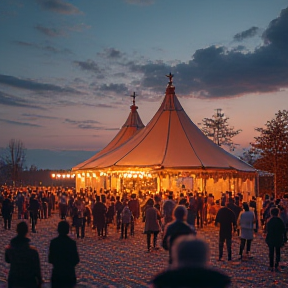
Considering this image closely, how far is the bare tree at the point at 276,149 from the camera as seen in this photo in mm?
33406

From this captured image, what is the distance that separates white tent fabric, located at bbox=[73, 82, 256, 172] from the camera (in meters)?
20.9

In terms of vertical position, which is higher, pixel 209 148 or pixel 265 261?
pixel 209 148

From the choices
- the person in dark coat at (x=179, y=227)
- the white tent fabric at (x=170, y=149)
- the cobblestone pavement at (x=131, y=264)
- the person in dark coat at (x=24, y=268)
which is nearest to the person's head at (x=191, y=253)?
the person in dark coat at (x=24, y=268)

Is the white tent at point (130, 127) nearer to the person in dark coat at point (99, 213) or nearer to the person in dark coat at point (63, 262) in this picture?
the person in dark coat at point (99, 213)

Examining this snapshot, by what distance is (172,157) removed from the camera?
69.9 ft

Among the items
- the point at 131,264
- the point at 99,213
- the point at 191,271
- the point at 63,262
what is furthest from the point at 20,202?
the point at 191,271

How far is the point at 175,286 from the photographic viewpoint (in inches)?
102

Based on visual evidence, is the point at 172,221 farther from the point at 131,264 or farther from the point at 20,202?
the point at 20,202

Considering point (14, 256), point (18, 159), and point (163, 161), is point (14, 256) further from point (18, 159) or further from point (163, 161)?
point (18, 159)

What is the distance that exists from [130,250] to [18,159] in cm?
4274

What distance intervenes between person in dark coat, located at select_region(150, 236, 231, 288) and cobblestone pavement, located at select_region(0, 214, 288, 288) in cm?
496

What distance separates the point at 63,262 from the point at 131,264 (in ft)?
14.8

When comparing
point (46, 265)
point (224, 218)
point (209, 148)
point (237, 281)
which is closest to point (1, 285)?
point (46, 265)

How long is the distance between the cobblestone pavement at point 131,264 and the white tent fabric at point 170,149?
291 inches
